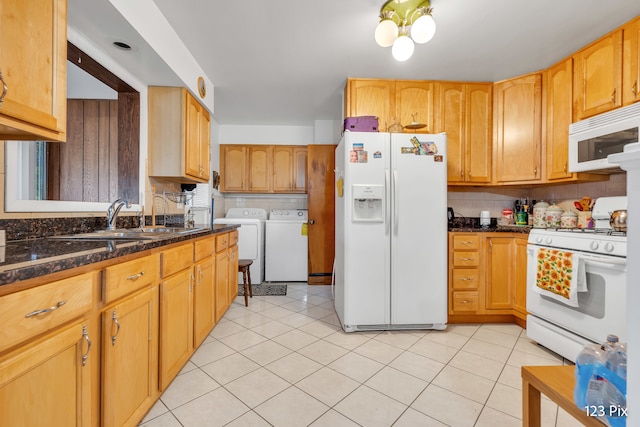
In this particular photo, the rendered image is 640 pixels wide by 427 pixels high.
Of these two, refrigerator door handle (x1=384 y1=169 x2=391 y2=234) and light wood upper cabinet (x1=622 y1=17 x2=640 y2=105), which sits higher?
light wood upper cabinet (x1=622 y1=17 x2=640 y2=105)

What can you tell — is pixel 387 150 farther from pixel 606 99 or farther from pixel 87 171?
pixel 87 171

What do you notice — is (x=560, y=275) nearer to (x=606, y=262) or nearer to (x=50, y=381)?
(x=606, y=262)

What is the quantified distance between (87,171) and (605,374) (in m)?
2.66

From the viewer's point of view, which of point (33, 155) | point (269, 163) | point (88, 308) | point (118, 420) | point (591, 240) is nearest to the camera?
point (88, 308)

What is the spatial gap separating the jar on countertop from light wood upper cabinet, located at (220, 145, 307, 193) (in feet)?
9.37

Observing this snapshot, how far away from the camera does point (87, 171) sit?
1.92 meters

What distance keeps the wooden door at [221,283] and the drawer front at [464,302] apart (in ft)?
6.80

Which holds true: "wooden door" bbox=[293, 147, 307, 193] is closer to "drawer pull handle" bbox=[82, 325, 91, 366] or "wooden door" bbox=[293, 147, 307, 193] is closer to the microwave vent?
the microwave vent

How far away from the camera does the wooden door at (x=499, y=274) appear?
2570 mm

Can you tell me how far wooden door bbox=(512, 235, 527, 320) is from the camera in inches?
96.8

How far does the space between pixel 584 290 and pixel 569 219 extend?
97 cm

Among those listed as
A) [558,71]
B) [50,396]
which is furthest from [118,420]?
[558,71]

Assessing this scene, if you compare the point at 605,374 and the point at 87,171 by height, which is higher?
the point at 87,171

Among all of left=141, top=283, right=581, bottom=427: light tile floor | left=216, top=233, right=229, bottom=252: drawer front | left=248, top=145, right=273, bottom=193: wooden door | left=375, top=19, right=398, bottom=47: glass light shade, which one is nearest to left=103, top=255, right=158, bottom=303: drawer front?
left=141, top=283, right=581, bottom=427: light tile floor
